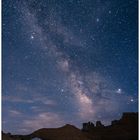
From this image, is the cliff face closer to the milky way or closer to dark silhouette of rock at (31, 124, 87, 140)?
dark silhouette of rock at (31, 124, 87, 140)

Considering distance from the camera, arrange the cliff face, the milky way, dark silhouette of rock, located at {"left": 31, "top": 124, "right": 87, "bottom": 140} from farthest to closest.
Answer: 1. the cliff face
2. dark silhouette of rock, located at {"left": 31, "top": 124, "right": 87, "bottom": 140}
3. the milky way

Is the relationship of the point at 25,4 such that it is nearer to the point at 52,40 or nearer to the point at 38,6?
the point at 38,6

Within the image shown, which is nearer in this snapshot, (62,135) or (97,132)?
(62,135)

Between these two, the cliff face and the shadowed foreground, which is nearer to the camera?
the shadowed foreground

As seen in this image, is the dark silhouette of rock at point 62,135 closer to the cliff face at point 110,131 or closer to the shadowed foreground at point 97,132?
the shadowed foreground at point 97,132

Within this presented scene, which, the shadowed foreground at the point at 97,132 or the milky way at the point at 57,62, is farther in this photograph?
the shadowed foreground at the point at 97,132

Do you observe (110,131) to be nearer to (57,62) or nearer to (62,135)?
(62,135)

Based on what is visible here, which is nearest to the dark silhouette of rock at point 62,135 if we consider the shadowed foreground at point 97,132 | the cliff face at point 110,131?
the shadowed foreground at point 97,132

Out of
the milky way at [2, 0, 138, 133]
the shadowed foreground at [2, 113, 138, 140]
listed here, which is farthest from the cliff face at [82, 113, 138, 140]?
the milky way at [2, 0, 138, 133]

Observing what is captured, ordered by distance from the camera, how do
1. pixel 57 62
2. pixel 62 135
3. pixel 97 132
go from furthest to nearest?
pixel 97 132, pixel 62 135, pixel 57 62

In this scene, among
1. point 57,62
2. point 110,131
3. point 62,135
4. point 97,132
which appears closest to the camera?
point 57,62

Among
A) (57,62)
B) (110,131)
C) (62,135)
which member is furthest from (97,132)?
(57,62)

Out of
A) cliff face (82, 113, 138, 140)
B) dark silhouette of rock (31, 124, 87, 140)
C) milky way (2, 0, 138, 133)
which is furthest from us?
cliff face (82, 113, 138, 140)

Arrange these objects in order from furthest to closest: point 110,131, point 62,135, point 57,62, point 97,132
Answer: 1. point 97,132
2. point 110,131
3. point 62,135
4. point 57,62
